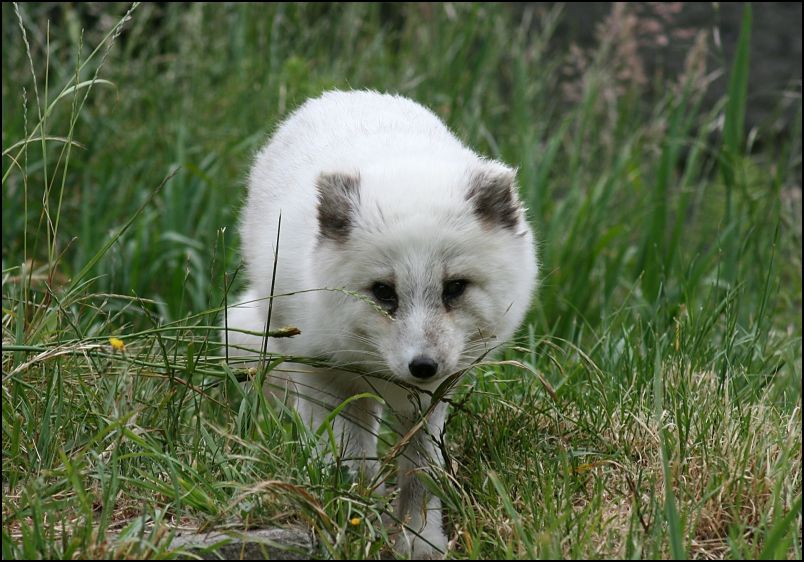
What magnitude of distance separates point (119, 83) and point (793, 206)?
4.40 meters

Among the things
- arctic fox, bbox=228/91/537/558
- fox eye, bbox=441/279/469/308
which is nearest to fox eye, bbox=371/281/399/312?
arctic fox, bbox=228/91/537/558

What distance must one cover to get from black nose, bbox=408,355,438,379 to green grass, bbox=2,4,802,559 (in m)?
0.33

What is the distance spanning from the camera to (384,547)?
2.90 meters

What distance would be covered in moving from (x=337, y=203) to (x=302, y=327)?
442 mm

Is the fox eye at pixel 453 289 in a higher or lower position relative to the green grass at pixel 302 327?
higher

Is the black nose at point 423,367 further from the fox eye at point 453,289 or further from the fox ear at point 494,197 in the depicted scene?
the fox ear at point 494,197

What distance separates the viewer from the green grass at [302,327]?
2750mm

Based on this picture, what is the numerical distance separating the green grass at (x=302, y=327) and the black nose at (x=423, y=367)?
330 millimetres

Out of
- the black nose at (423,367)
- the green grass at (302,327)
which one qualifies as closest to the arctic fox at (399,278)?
the black nose at (423,367)

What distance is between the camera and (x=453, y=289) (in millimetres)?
3160

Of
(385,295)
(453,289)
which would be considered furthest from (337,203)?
(453,289)

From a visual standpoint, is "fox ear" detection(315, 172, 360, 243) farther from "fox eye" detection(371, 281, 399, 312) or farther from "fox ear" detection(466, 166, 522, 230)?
"fox ear" detection(466, 166, 522, 230)

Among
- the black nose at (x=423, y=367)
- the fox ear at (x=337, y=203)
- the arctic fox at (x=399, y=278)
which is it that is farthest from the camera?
the fox ear at (x=337, y=203)

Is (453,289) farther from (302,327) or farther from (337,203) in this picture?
(302,327)
